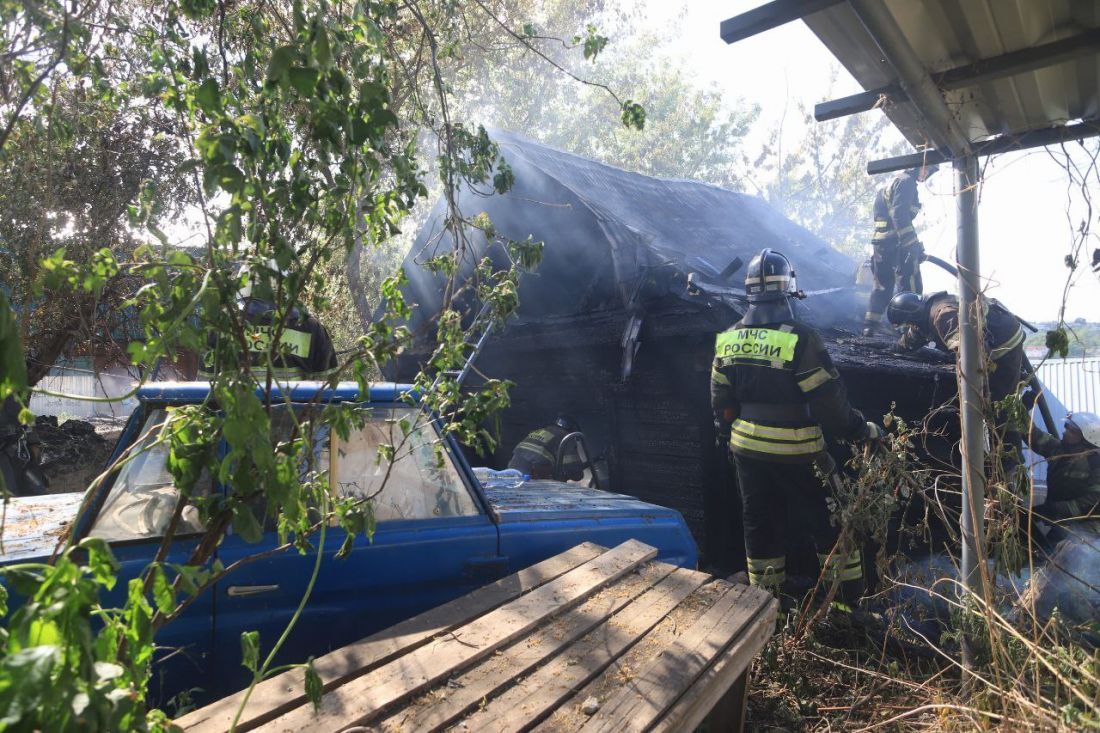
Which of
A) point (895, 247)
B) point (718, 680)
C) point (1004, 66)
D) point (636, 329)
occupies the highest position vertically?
point (1004, 66)

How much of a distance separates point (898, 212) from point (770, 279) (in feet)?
11.4

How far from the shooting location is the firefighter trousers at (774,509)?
441 cm

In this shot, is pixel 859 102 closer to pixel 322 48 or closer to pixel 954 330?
pixel 322 48

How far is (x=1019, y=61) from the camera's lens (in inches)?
104

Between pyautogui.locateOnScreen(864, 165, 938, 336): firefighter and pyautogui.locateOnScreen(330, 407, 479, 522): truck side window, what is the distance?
5.39m

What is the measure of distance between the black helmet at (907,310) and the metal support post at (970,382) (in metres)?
2.70

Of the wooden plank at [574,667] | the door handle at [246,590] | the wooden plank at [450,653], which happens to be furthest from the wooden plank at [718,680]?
the door handle at [246,590]

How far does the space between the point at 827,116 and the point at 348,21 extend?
86.0 inches

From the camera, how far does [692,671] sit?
2.24 metres

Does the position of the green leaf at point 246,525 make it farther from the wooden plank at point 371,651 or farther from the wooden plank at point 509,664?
the wooden plank at point 509,664

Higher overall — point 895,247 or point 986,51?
point 986,51

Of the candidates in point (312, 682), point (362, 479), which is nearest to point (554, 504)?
point (362, 479)

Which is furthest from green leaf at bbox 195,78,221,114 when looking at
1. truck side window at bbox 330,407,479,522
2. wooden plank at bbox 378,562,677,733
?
wooden plank at bbox 378,562,677,733

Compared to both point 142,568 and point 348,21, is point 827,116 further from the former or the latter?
point 142,568
